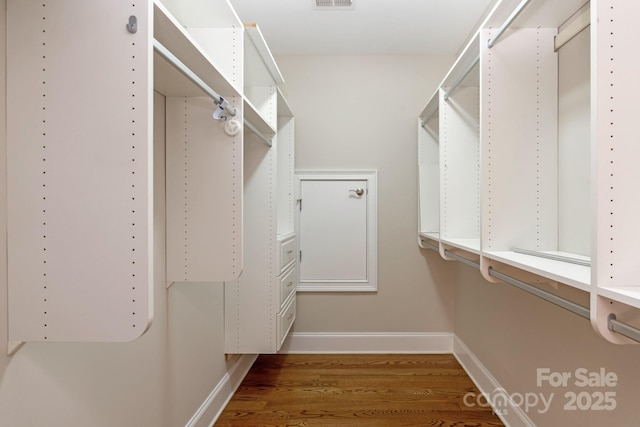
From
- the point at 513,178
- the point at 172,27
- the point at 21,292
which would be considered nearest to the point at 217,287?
the point at 21,292

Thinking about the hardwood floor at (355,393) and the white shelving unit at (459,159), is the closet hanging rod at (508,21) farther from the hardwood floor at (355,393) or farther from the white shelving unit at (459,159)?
the hardwood floor at (355,393)

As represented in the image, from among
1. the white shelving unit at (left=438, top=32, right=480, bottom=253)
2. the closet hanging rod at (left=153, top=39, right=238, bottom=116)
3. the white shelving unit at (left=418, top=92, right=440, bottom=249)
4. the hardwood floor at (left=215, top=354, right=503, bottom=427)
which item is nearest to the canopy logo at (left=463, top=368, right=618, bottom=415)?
the hardwood floor at (left=215, top=354, right=503, bottom=427)

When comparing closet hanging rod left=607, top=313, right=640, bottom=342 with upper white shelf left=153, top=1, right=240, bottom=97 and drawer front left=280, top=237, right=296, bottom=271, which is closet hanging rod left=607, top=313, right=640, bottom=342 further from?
drawer front left=280, top=237, right=296, bottom=271

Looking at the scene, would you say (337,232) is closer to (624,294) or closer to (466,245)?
(466,245)

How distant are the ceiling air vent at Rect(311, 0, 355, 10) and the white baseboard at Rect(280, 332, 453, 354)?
7.88 ft

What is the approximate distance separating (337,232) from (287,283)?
2.20 ft

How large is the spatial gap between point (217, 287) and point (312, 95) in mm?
1727

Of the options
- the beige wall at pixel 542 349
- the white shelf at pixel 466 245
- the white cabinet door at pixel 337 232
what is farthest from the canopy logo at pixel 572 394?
the white cabinet door at pixel 337 232

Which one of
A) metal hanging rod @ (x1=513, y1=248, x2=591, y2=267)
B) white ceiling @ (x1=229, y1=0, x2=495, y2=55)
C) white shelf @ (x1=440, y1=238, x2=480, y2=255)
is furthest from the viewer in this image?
white ceiling @ (x1=229, y1=0, x2=495, y2=55)

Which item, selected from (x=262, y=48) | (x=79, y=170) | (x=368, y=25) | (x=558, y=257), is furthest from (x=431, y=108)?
(x=79, y=170)

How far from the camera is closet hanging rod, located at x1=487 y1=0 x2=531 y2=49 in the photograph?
3.88 ft

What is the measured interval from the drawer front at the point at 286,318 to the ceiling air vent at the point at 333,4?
1.97 metres

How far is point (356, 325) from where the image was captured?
9.42ft

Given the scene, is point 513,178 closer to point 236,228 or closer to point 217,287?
point 236,228
